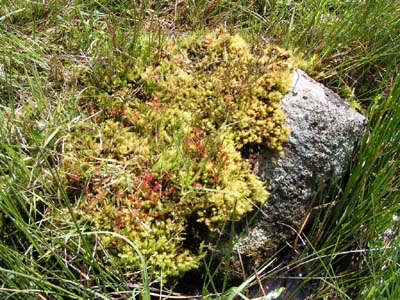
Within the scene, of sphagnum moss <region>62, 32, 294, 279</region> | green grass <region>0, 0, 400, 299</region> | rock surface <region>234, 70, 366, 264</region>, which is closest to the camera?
green grass <region>0, 0, 400, 299</region>

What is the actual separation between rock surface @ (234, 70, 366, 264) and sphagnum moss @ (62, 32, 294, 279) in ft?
0.28

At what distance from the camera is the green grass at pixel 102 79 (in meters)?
2.03

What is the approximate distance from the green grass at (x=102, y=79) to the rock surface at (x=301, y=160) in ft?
0.34

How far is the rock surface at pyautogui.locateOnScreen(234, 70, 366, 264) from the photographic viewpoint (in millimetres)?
2410

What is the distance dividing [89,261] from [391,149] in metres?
1.55

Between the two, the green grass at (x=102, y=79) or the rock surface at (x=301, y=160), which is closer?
the green grass at (x=102, y=79)

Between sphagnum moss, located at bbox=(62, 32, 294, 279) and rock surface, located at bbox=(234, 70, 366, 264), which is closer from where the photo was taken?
sphagnum moss, located at bbox=(62, 32, 294, 279)

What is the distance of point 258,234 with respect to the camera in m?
2.39

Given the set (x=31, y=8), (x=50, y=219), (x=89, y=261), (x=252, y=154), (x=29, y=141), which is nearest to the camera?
→ (x=89, y=261)

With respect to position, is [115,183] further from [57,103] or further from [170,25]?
[170,25]

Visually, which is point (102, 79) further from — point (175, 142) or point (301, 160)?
point (301, 160)

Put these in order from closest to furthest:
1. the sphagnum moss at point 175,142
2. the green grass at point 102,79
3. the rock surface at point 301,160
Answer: the green grass at point 102,79 < the sphagnum moss at point 175,142 < the rock surface at point 301,160

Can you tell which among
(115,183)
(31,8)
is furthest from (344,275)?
(31,8)

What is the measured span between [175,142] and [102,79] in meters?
0.59
